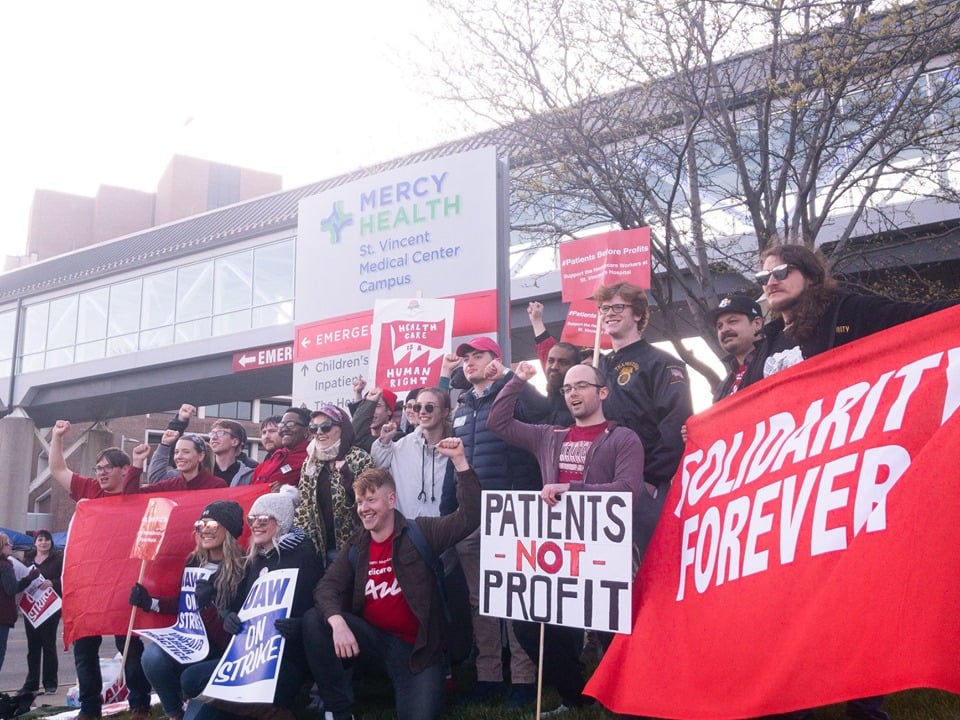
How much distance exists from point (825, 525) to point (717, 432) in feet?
3.08

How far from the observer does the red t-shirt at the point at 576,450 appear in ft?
16.8

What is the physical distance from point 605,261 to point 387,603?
359cm

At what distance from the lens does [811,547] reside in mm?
3672

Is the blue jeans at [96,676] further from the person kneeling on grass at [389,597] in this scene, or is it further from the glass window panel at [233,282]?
the glass window panel at [233,282]

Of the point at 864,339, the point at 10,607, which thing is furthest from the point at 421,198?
the point at 10,607

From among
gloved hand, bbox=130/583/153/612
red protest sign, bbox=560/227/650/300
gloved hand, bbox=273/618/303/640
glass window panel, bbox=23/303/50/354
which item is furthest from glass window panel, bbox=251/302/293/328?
gloved hand, bbox=273/618/303/640

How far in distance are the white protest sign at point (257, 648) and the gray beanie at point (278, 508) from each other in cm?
37

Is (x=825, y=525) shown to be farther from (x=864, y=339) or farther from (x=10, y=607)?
(x=10, y=607)

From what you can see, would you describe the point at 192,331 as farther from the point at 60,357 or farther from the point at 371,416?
the point at 371,416

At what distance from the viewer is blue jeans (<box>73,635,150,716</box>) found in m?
6.83

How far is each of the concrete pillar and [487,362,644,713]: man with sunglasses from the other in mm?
26128

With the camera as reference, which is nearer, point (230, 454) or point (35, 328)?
point (230, 454)

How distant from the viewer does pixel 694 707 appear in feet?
12.6

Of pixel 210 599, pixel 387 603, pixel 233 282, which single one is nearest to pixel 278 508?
pixel 210 599
